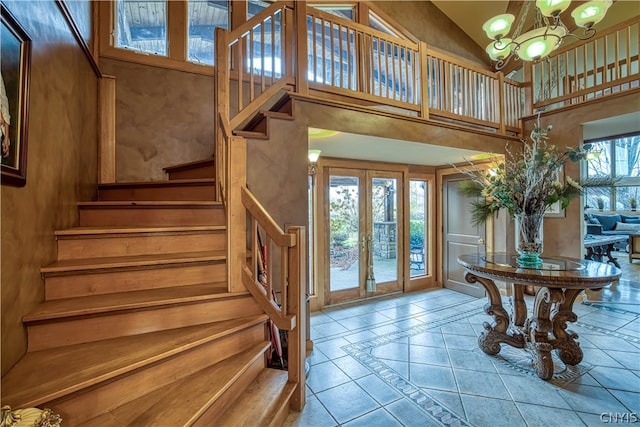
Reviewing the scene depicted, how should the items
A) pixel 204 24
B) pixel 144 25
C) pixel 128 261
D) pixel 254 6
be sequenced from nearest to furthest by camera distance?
pixel 128 261 → pixel 144 25 → pixel 204 24 → pixel 254 6

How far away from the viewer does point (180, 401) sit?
4.25 ft

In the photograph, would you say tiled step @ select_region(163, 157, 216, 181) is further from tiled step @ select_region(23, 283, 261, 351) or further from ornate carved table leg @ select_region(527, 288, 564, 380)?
ornate carved table leg @ select_region(527, 288, 564, 380)

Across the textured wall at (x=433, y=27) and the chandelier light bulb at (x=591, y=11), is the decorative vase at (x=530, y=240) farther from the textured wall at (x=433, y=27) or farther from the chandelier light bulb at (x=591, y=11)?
the textured wall at (x=433, y=27)

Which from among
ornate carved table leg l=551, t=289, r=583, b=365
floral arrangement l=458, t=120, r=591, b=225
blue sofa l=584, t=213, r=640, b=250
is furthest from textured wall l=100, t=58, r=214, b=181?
blue sofa l=584, t=213, r=640, b=250

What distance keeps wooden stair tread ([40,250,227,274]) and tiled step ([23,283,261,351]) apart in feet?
0.55

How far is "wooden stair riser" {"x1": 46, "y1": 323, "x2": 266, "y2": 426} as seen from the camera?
1134 mm

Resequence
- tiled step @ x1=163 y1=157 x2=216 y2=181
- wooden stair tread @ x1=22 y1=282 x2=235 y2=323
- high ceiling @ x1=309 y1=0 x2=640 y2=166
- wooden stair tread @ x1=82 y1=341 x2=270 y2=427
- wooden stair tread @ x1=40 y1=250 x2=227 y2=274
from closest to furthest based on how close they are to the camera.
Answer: wooden stair tread @ x1=82 y1=341 x2=270 y2=427, wooden stair tread @ x1=22 y1=282 x2=235 y2=323, wooden stair tread @ x1=40 y1=250 x2=227 y2=274, tiled step @ x1=163 y1=157 x2=216 y2=181, high ceiling @ x1=309 y1=0 x2=640 y2=166

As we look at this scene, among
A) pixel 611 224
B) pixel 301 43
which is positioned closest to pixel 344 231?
pixel 301 43

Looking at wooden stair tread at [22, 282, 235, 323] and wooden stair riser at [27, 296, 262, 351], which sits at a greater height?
wooden stair tread at [22, 282, 235, 323]

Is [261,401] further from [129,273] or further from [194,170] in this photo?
[194,170]

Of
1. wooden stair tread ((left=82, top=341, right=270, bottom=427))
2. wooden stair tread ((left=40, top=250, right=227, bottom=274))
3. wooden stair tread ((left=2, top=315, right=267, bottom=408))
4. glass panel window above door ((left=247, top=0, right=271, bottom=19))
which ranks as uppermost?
glass panel window above door ((left=247, top=0, right=271, bottom=19))

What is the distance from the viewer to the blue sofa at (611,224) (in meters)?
7.73

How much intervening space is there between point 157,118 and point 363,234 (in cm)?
312

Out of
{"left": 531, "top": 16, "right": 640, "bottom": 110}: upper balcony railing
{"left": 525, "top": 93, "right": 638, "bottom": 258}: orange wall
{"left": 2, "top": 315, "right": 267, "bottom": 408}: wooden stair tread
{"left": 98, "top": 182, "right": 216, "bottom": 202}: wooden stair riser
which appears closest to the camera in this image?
{"left": 2, "top": 315, "right": 267, "bottom": 408}: wooden stair tread
